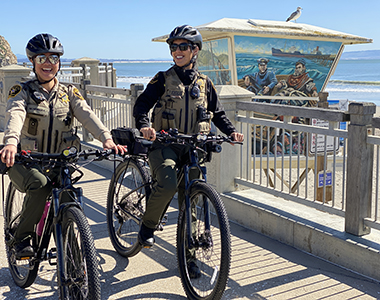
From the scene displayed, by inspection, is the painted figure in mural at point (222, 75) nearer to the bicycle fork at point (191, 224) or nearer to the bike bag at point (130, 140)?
the bike bag at point (130, 140)

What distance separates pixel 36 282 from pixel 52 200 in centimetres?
117

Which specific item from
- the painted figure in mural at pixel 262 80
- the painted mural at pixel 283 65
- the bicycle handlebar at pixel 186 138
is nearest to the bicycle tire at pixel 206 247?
the bicycle handlebar at pixel 186 138

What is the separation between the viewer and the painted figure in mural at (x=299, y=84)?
14.7 m

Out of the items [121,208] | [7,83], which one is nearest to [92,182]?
[121,208]

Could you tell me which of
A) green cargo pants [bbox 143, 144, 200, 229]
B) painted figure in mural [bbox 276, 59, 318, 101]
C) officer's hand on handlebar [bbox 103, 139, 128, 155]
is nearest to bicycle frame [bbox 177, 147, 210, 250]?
green cargo pants [bbox 143, 144, 200, 229]

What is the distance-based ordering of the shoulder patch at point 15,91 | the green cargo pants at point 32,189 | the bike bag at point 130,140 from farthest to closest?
the bike bag at point 130,140 < the shoulder patch at point 15,91 < the green cargo pants at point 32,189

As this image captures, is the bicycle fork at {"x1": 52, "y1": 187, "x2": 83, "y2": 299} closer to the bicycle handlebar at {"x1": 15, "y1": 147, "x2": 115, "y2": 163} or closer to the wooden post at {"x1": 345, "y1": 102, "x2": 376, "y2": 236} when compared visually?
the bicycle handlebar at {"x1": 15, "y1": 147, "x2": 115, "y2": 163}

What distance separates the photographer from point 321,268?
475 centimetres

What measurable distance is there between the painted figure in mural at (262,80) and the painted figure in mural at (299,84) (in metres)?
0.27

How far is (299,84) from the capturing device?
49.4 ft

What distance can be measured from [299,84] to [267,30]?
194cm

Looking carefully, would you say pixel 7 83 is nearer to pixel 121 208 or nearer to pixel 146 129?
pixel 121 208

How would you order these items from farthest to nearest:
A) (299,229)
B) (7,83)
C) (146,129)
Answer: (7,83) → (299,229) → (146,129)

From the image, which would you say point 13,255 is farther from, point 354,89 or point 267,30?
point 354,89
